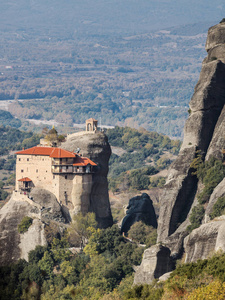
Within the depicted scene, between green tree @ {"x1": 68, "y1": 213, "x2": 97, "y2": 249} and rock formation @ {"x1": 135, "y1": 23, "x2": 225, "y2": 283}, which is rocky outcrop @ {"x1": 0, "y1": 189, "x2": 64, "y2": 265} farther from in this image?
rock formation @ {"x1": 135, "y1": 23, "x2": 225, "y2": 283}

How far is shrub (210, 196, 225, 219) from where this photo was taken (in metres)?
72.1

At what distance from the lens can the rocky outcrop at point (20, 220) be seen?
3292 inches

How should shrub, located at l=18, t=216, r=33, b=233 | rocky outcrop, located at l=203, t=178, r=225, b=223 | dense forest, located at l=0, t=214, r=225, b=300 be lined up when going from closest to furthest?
rocky outcrop, located at l=203, t=178, r=225, b=223 → dense forest, located at l=0, t=214, r=225, b=300 → shrub, located at l=18, t=216, r=33, b=233

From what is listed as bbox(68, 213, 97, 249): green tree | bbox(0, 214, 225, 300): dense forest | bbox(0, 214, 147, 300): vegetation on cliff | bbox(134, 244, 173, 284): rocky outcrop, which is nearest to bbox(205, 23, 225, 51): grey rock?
bbox(0, 214, 225, 300): dense forest

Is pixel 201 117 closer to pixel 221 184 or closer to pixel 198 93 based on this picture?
pixel 198 93

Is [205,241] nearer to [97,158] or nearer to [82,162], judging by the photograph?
[82,162]

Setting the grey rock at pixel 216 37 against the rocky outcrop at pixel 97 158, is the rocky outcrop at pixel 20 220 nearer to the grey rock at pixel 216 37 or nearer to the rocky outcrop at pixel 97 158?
the rocky outcrop at pixel 97 158

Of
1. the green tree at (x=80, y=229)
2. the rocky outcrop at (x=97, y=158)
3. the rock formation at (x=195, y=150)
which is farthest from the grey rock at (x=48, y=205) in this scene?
the rock formation at (x=195, y=150)

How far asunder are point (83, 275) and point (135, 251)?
19.3ft

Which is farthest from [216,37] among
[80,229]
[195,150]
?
[80,229]

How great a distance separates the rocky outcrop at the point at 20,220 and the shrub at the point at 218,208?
731 inches

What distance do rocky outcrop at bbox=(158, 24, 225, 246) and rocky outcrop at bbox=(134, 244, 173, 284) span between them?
26.9ft

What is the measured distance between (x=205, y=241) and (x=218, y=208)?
315 inches

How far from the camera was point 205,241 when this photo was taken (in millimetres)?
65188
